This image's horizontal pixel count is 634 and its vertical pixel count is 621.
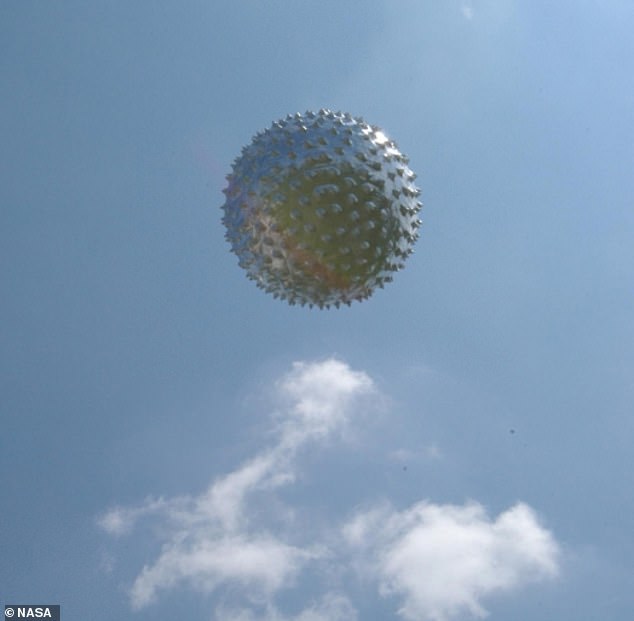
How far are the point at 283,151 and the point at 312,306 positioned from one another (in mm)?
3368

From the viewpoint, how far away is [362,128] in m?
17.1

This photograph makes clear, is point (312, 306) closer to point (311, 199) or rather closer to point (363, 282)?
point (363, 282)

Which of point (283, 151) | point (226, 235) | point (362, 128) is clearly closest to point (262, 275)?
point (226, 235)

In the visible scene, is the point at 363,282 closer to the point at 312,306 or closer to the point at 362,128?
the point at 312,306

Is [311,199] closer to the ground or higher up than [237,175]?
closer to the ground

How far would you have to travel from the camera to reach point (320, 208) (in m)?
15.6

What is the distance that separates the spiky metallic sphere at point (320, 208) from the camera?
15.7 meters

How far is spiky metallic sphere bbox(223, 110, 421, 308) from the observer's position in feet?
51.6

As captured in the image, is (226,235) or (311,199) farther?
(226,235)

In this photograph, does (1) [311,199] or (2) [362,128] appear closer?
(1) [311,199]

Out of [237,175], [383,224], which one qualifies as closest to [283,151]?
[237,175]

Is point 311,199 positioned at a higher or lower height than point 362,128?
lower

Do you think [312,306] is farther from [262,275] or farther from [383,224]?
[383,224]

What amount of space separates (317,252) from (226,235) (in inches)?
105
